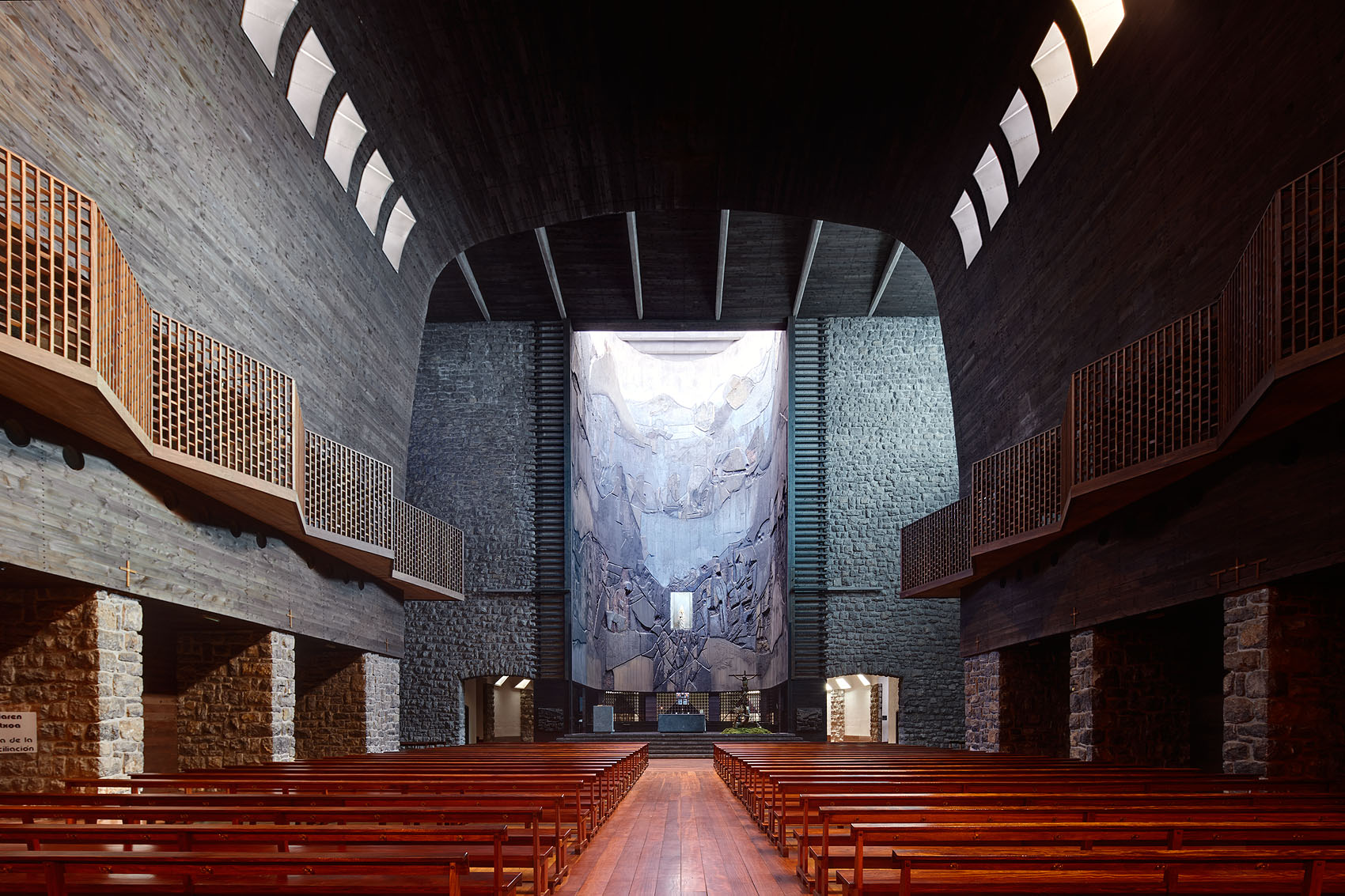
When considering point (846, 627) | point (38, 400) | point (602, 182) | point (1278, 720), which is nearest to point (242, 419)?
point (38, 400)

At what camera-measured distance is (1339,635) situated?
8.22 m

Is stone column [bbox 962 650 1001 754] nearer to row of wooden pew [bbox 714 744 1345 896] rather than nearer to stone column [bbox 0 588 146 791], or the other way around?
row of wooden pew [bbox 714 744 1345 896]

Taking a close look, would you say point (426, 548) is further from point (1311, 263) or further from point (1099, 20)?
point (1311, 263)

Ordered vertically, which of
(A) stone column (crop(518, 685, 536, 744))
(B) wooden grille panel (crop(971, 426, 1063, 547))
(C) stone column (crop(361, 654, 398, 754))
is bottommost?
(A) stone column (crop(518, 685, 536, 744))

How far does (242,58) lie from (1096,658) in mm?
11403

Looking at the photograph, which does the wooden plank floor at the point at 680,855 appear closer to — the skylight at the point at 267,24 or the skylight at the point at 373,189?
the skylight at the point at 267,24

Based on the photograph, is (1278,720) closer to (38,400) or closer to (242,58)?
(38,400)

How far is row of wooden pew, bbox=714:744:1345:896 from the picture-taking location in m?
4.25

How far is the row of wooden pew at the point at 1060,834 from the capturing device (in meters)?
4.25

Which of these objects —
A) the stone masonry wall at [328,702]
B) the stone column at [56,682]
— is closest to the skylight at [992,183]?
the stone column at [56,682]

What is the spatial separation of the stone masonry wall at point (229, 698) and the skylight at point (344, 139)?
5979 millimetres

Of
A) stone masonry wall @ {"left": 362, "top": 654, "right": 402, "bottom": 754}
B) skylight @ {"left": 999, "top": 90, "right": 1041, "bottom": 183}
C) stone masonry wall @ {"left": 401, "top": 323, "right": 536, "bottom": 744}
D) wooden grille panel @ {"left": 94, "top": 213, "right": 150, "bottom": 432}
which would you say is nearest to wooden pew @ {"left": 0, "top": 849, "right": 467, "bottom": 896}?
wooden grille panel @ {"left": 94, "top": 213, "right": 150, "bottom": 432}

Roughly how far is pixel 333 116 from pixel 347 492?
188 inches

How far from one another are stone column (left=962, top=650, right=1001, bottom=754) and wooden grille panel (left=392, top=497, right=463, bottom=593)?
31.1 ft
